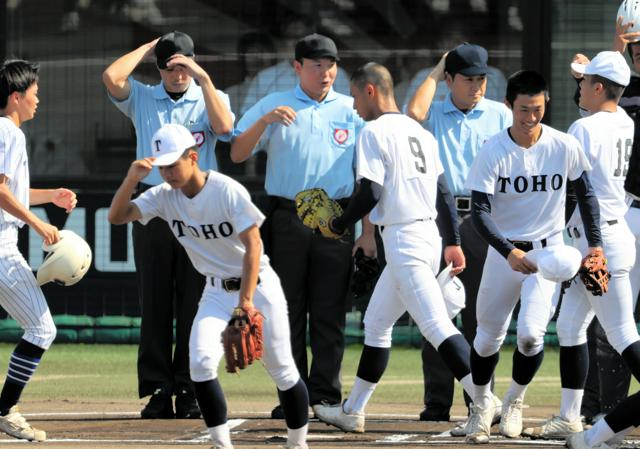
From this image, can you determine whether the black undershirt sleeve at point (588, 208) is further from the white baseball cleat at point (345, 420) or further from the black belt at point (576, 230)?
the white baseball cleat at point (345, 420)

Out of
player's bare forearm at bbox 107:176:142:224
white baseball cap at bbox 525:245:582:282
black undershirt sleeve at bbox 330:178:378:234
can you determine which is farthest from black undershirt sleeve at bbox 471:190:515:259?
player's bare forearm at bbox 107:176:142:224

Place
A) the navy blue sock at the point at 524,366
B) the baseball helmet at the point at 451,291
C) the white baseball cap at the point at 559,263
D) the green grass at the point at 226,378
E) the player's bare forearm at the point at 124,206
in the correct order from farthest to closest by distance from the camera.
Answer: the green grass at the point at 226,378 < the baseball helmet at the point at 451,291 < the navy blue sock at the point at 524,366 < the white baseball cap at the point at 559,263 < the player's bare forearm at the point at 124,206

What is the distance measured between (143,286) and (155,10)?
4.78 meters

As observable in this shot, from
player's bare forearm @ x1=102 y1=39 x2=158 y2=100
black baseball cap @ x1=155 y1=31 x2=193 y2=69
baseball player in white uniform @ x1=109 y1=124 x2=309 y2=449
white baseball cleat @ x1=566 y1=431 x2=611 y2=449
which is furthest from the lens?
player's bare forearm @ x1=102 y1=39 x2=158 y2=100

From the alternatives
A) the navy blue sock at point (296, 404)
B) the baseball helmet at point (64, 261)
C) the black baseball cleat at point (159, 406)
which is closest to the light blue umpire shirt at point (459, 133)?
the black baseball cleat at point (159, 406)

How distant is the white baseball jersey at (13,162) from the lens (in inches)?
329

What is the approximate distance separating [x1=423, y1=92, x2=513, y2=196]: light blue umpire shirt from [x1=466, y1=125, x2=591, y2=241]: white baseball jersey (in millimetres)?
1152

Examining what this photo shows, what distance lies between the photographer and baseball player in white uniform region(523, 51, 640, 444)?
8.26m

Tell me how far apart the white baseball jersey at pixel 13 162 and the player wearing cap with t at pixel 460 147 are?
2.12m

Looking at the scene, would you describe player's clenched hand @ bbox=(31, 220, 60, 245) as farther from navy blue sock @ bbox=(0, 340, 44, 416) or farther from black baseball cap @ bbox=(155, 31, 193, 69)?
black baseball cap @ bbox=(155, 31, 193, 69)

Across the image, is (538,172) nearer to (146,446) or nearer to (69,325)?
(146,446)

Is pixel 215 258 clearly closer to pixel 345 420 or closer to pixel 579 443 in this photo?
pixel 345 420

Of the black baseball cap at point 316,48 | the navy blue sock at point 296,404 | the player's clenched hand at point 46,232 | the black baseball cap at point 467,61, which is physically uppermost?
the black baseball cap at point 316,48

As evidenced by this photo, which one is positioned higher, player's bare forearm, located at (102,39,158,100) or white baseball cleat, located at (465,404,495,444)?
player's bare forearm, located at (102,39,158,100)
